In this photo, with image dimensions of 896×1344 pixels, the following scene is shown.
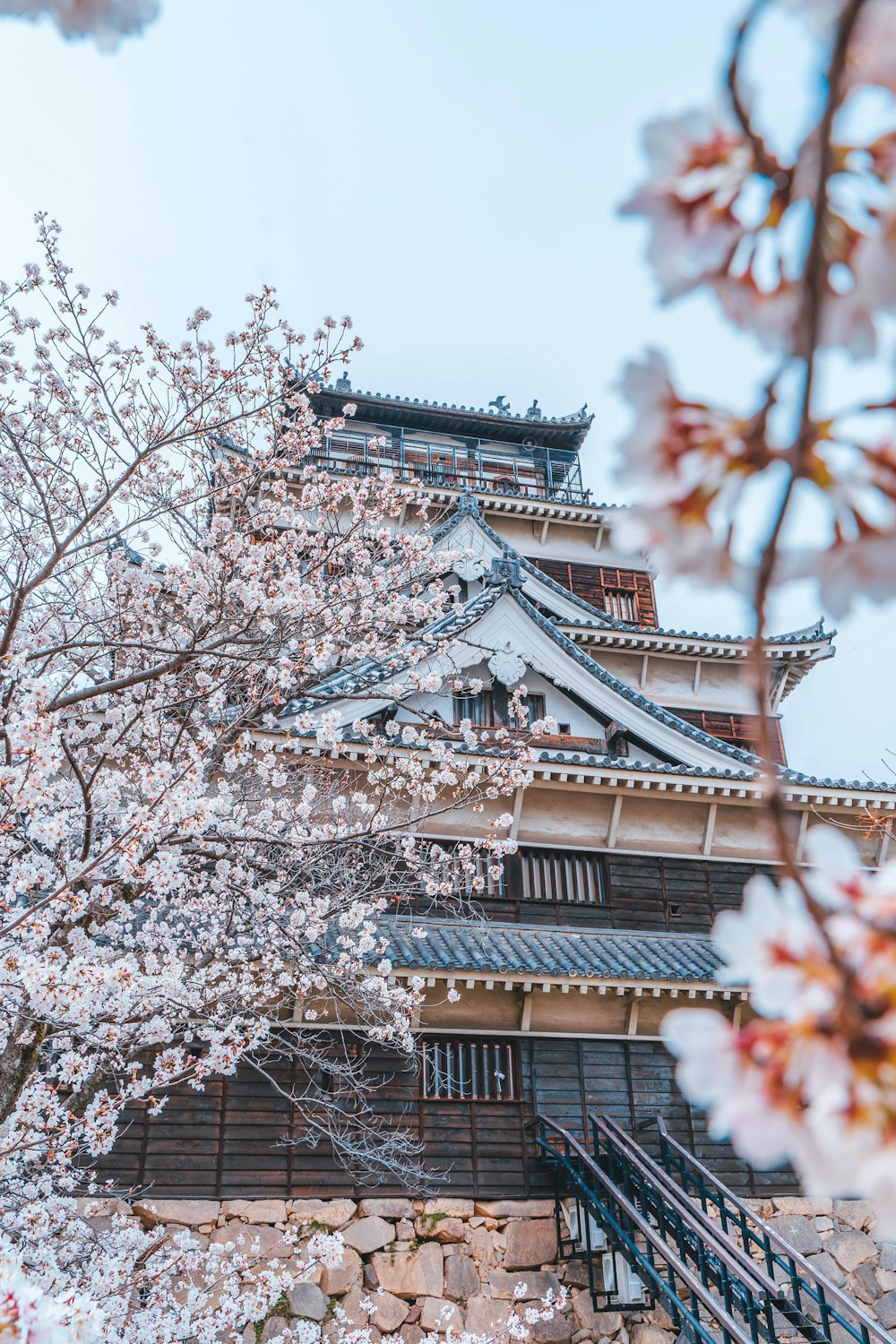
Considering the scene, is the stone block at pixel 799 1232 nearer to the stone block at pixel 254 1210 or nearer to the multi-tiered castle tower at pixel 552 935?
the multi-tiered castle tower at pixel 552 935

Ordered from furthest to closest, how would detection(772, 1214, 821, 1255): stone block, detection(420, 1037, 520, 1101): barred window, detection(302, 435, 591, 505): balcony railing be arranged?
detection(302, 435, 591, 505): balcony railing
detection(772, 1214, 821, 1255): stone block
detection(420, 1037, 520, 1101): barred window

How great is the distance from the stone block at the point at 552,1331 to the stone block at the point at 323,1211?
80.9 inches

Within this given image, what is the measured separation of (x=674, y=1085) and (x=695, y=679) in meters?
9.44

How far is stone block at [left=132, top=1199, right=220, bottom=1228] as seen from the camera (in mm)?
8492

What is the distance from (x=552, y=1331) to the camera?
8867mm

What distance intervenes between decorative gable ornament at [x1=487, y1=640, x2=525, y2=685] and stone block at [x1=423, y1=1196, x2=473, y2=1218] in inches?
253

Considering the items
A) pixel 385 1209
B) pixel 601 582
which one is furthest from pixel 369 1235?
pixel 601 582

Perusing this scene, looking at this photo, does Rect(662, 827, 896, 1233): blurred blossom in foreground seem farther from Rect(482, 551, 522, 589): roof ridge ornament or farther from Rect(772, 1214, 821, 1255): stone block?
Rect(482, 551, 522, 589): roof ridge ornament

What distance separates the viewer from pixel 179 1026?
26.6 feet

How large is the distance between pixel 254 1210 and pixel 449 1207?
1.97 meters

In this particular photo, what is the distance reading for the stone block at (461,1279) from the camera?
898 centimetres

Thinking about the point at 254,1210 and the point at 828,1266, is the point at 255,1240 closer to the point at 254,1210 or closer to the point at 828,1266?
the point at 254,1210

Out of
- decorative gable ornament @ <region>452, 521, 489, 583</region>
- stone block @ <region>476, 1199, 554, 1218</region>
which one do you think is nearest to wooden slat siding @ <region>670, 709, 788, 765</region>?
decorative gable ornament @ <region>452, 521, 489, 583</region>

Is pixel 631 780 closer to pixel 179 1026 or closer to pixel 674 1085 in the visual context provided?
pixel 674 1085
